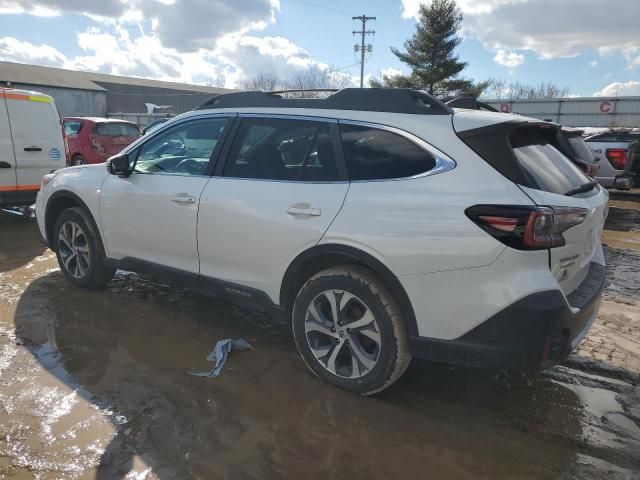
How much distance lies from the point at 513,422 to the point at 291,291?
158 centimetres

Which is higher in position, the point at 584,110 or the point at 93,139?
the point at 584,110

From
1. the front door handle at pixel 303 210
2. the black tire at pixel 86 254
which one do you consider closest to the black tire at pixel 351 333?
the front door handle at pixel 303 210

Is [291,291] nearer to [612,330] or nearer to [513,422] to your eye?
[513,422]

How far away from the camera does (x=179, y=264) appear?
157 inches

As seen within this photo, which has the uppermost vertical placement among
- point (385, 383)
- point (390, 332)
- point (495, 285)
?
point (495, 285)

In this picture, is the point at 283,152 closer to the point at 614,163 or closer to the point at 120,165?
the point at 120,165

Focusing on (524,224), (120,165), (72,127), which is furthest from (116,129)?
(524,224)

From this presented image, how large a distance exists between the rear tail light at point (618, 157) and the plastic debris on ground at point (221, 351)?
36.0 feet

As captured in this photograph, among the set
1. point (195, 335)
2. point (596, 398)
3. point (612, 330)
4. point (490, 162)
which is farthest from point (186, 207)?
point (612, 330)

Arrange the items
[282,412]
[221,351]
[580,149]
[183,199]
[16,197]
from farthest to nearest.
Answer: [580,149]
[16,197]
[183,199]
[221,351]
[282,412]

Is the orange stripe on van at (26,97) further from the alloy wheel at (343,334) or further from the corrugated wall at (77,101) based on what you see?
the corrugated wall at (77,101)

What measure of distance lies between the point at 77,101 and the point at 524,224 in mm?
51072

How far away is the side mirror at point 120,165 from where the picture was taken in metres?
4.26

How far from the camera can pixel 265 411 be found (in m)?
3.01
